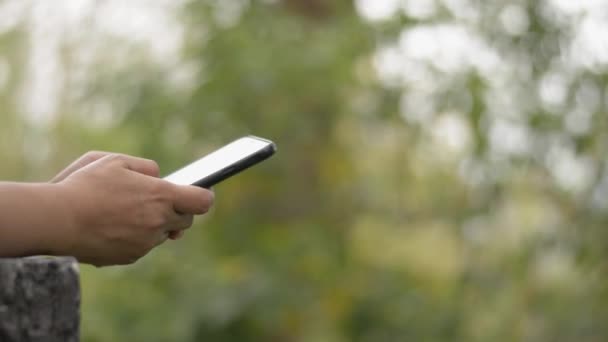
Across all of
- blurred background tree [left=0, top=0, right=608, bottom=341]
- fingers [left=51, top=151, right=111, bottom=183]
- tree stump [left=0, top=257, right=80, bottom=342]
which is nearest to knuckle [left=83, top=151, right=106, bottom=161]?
fingers [left=51, top=151, right=111, bottom=183]

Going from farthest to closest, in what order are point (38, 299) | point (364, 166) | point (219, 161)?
point (364, 166)
point (219, 161)
point (38, 299)

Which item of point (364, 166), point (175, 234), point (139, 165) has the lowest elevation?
point (364, 166)

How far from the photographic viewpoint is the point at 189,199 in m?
1.76

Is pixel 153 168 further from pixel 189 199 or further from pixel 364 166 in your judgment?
pixel 364 166

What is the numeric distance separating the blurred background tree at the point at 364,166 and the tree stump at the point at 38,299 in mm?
3575

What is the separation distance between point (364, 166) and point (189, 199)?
541 centimetres

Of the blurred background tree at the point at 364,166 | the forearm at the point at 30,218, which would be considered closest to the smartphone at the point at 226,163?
the forearm at the point at 30,218

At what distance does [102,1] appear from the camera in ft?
25.1

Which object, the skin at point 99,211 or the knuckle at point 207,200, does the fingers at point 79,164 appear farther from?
the knuckle at point 207,200

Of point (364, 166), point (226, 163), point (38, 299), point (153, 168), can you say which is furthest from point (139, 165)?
point (364, 166)

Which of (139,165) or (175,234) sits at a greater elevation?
(139,165)

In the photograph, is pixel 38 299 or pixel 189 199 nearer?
pixel 38 299

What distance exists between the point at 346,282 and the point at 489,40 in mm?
1534

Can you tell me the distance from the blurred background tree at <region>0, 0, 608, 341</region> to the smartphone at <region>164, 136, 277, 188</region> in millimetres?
3390
